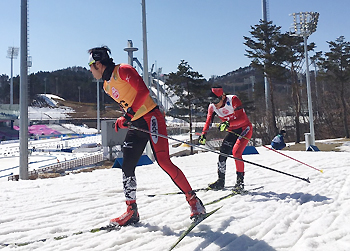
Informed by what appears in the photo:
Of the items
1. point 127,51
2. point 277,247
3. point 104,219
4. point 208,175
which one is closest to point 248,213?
point 277,247

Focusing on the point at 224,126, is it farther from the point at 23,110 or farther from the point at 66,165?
the point at 66,165

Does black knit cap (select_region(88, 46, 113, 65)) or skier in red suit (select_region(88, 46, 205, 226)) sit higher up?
black knit cap (select_region(88, 46, 113, 65))

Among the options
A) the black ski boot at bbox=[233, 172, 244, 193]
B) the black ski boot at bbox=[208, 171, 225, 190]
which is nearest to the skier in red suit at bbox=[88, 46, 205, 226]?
the black ski boot at bbox=[233, 172, 244, 193]

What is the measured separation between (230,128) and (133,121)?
2.17m

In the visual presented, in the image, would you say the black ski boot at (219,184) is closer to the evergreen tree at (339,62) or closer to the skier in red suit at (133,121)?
the skier in red suit at (133,121)

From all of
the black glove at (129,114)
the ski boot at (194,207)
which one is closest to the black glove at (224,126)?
the ski boot at (194,207)

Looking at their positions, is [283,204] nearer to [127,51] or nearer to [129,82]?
[129,82]

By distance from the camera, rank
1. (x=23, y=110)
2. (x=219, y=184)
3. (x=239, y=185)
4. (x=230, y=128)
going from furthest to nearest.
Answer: (x=23, y=110) → (x=230, y=128) → (x=219, y=184) → (x=239, y=185)

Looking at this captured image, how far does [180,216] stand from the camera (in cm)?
331

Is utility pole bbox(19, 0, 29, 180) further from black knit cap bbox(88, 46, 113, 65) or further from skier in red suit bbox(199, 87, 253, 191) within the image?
black knit cap bbox(88, 46, 113, 65)

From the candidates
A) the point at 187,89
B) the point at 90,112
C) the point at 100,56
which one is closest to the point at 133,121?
the point at 100,56

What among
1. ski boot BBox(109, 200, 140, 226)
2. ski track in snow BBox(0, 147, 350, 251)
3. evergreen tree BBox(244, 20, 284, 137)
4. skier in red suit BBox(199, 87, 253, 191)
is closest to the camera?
ski track in snow BBox(0, 147, 350, 251)

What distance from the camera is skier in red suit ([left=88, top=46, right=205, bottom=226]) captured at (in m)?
3.07

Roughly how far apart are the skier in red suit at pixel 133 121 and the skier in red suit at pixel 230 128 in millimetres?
1673
